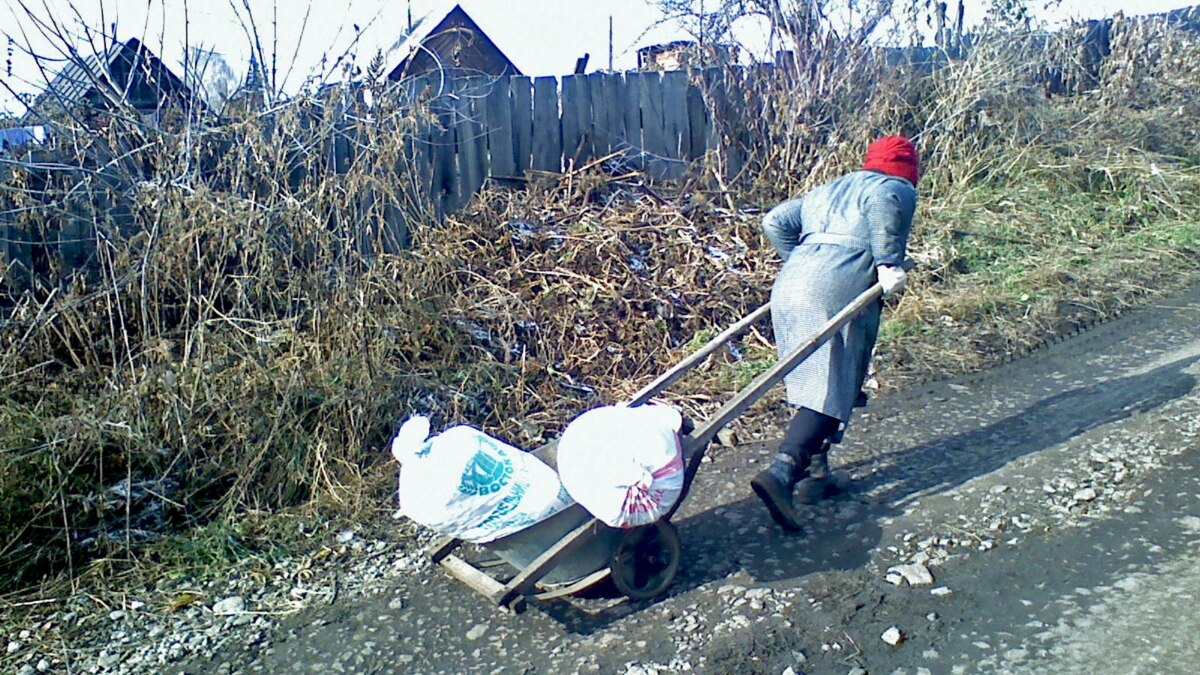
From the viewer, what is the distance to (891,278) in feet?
14.4

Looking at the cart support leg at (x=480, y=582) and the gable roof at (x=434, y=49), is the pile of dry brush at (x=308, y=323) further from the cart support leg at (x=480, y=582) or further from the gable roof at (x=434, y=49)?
the cart support leg at (x=480, y=582)

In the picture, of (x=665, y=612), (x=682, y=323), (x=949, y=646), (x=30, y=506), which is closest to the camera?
(x=949, y=646)

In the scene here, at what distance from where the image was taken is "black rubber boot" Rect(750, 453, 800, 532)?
4242mm

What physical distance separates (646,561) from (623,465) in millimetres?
569

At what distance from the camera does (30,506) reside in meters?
4.38

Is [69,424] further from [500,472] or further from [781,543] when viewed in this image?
[781,543]

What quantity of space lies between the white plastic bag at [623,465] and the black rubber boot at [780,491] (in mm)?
664

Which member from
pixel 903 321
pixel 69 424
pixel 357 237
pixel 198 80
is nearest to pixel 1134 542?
pixel 903 321

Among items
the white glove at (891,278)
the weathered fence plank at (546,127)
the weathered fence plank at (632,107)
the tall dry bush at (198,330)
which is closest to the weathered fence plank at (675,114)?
the weathered fence plank at (632,107)

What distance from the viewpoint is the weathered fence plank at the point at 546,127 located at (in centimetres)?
817

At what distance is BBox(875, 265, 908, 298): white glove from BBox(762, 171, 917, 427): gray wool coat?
42 millimetres

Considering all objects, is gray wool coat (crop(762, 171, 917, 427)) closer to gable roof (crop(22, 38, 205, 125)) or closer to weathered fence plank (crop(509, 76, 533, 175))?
gable roof (crop(22, 38, 205, 125))

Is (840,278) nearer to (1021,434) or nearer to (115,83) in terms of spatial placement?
(1021,434)

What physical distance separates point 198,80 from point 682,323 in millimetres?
3320
